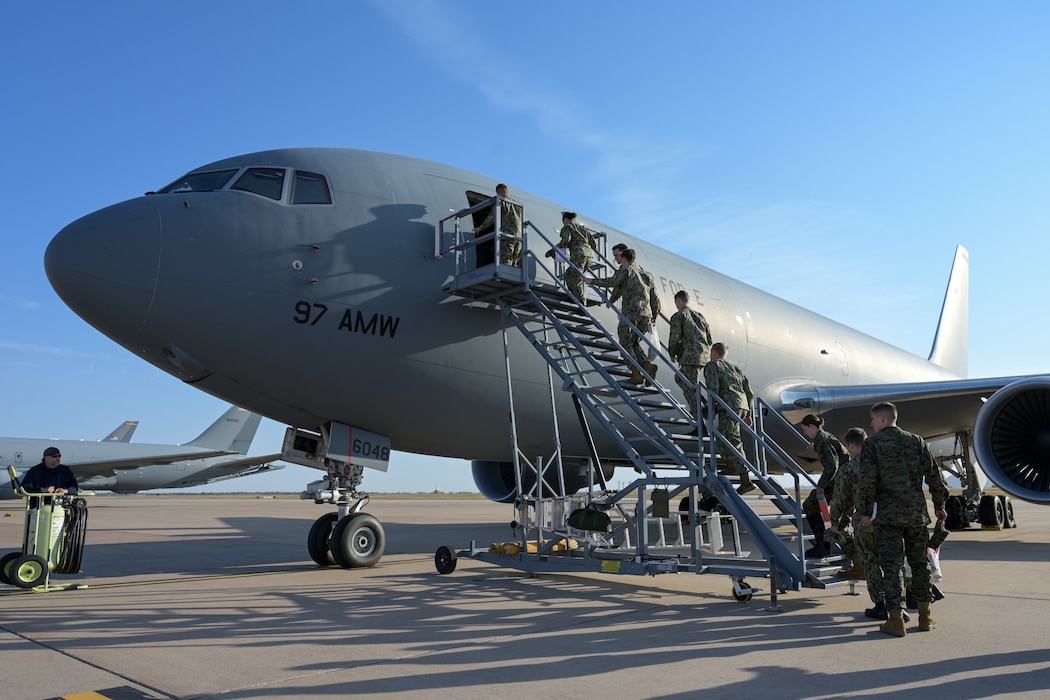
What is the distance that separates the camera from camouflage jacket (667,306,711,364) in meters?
8.20

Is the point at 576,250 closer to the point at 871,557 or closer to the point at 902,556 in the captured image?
the point at 871,557

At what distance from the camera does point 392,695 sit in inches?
145

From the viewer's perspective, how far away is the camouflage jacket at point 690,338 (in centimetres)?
820

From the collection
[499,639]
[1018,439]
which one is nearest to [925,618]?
[499,639]

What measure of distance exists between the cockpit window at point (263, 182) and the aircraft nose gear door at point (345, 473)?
2.65m

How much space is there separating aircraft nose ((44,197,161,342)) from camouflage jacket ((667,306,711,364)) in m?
5.35

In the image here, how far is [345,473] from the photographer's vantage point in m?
8.54

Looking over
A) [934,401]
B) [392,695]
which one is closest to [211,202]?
[392,695]

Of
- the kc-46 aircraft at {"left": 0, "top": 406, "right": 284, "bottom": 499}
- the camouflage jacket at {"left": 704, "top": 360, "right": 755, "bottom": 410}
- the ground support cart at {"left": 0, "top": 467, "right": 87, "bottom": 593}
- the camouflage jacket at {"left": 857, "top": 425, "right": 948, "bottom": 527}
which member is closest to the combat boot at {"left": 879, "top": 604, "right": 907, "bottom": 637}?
the camouflage jacket at {"left": 857, "top": 425, "right": 948, "bottom": 527}

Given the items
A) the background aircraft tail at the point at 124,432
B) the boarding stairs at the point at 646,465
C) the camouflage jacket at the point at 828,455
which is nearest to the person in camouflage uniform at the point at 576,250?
the boarding stairs at the point at 646,465

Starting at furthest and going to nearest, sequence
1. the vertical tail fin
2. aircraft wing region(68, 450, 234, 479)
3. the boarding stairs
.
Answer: aircraft wing region(68, 450, 234, 479), the vertical tail fin, the boarding stairs

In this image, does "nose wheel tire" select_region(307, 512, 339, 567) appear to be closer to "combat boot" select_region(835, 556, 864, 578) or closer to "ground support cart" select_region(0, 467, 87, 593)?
"ground support cart" select_region(0, 467, 87, 593)

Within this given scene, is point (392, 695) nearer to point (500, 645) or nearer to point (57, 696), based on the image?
point (500, 645)

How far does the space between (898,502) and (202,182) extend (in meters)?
7.41
